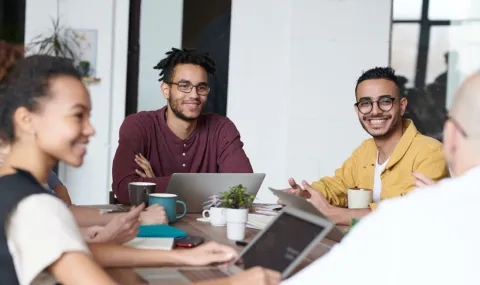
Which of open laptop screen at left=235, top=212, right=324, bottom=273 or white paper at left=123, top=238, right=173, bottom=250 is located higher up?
open laptop screen at left=235, top=212, right=324, bottom=273

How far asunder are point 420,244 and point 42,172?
0.76 m

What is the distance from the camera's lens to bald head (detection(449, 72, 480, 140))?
3.62 feet

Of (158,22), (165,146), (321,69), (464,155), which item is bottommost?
(165,146)

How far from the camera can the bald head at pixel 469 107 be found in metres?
1.10

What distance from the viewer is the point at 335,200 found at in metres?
2.78

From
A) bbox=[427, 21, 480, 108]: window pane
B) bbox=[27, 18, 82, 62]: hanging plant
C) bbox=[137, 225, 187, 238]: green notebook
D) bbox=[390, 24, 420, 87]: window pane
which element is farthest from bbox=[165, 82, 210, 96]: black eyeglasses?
bbox=[427, 21, 480, 108]: window pane

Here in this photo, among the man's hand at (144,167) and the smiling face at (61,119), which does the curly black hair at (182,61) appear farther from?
the smiling face at (61,119)

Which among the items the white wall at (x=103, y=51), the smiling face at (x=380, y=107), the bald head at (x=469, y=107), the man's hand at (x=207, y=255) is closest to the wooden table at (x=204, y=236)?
the man's hand at (x=207, y=255)

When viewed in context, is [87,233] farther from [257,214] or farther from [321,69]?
[321,69]

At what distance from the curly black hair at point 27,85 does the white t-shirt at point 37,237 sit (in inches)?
7.8

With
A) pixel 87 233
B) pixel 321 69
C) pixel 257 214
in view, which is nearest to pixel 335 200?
pixel 257 214

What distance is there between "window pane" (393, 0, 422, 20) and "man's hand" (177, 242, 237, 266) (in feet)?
12.2

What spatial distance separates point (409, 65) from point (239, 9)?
4.75 feet

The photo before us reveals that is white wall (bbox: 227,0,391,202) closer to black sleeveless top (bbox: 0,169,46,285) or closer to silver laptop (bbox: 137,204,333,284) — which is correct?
silver laptop (bbox: 137,204,333,284)
